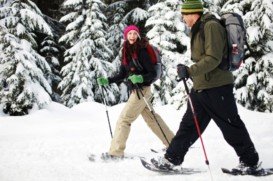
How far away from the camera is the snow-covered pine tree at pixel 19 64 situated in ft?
46.0

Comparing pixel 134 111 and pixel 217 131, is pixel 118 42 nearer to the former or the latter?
pixel 217 131

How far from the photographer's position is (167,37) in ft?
55.2

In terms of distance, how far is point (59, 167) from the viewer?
217 inches

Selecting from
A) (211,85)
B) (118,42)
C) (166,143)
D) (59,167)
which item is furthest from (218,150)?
(118,42)

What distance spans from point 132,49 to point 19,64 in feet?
29.4

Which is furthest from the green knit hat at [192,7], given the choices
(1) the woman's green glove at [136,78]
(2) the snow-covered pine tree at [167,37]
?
(2) the snow-covered pine tree at [167,37]

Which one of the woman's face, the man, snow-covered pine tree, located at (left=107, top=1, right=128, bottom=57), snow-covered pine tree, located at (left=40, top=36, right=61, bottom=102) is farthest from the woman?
snow-covered pine tree, located at (left=107, top=1, right=128, bottom=57)

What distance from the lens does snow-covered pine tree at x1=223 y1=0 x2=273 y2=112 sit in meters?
12.7

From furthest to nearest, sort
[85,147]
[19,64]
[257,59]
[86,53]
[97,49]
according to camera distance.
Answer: [97,49]
[86,53]
[19,64]
[257,59]
[85,147]

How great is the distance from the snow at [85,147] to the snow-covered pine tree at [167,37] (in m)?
6.27

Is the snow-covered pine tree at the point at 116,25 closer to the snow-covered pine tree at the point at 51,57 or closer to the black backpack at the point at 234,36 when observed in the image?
the snow-covered pine tree at the point at 51,57

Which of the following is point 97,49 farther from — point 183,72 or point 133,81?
point 183,72

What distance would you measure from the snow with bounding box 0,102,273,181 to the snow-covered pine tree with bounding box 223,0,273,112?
163 inches

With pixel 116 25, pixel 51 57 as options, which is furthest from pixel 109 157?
pixel 116 25
